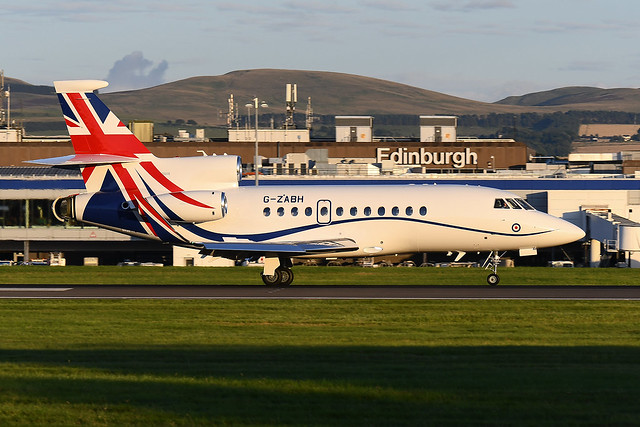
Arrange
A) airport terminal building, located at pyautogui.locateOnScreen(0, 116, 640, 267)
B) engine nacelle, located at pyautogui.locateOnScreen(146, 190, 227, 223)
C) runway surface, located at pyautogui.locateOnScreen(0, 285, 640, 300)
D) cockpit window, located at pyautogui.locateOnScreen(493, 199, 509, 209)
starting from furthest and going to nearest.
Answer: airport terminal building, located at pyautogui.locateOnScreen(0, 116, 640, 267) < engine nacelle, located at pyautogui.locateOnScreen(146, 190, 227, 223) < cockpit window, located at pyautogui.locateOnScreen(493, 199, 509, 209) < runway surface, located at pyautogui.locateOnScreen(0, 285, 640, 300)

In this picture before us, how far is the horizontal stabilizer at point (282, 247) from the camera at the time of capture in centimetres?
3725

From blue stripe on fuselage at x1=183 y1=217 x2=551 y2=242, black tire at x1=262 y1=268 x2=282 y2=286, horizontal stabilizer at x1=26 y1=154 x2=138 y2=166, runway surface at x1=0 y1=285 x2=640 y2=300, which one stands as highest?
horizontal stabilizer at x1=26 y1=154 x2=138 y2=166

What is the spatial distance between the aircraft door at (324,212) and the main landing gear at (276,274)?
2.44 m

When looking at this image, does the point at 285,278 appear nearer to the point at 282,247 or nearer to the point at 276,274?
the point at 276,274

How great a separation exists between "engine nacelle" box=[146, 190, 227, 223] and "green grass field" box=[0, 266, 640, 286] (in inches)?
168

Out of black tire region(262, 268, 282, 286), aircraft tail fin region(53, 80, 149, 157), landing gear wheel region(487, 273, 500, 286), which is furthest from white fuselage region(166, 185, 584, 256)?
aircraft tail fin region(53, 80, 149, 157)

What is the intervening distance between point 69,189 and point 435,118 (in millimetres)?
69648

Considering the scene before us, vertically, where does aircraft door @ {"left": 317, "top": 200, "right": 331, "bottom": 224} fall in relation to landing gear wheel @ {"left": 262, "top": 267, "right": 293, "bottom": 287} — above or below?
above

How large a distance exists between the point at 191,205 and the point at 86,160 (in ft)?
14.8

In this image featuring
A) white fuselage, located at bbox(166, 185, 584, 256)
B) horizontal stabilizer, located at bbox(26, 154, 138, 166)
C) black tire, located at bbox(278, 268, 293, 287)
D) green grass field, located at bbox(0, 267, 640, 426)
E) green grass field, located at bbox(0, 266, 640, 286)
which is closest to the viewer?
green grass field, located at bbox(0, 267, 640, 426)

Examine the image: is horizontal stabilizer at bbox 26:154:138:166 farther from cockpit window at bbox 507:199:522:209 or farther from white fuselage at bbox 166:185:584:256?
cockpit window at bbox 507:199:522:209

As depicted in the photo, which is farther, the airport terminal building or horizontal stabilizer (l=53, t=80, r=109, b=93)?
the airport terminal building

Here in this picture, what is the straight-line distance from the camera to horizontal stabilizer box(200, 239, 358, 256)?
37.2 metres

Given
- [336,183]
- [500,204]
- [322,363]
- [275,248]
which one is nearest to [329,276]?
[275,248]
